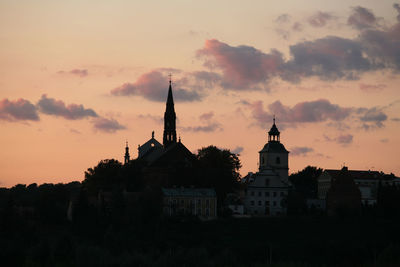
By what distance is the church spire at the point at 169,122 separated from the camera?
137m

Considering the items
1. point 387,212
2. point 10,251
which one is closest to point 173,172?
point 387,212

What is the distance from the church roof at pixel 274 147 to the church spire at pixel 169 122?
14864mm

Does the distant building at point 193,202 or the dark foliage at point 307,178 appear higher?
the dark foliage at point 307,178

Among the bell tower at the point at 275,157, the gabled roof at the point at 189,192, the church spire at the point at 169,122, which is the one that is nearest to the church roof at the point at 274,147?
the bell tower at the point at 275,157

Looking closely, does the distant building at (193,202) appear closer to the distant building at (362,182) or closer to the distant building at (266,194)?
the distant building at (266,194)

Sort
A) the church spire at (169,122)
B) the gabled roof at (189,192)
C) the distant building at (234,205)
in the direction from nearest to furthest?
1. the gabled roof at (189,192)
2. the distant building at (234,205)
3. the church spire at (169,122)

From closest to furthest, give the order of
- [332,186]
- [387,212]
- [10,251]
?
[10,251]
[387,212]
[332,186]

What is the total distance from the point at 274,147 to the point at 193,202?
23.2 metres

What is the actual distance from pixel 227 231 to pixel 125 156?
74.2m

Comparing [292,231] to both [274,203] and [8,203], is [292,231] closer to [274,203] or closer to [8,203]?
[274,203]

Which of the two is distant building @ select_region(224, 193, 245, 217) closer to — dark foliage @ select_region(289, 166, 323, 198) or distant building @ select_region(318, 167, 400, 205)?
distant building @ select_region(318, 167, 400, 205)

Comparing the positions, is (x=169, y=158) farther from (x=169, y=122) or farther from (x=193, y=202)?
(x=193, y=202)

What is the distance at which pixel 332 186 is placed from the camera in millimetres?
118375

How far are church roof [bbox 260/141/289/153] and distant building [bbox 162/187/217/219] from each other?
19.9 m
